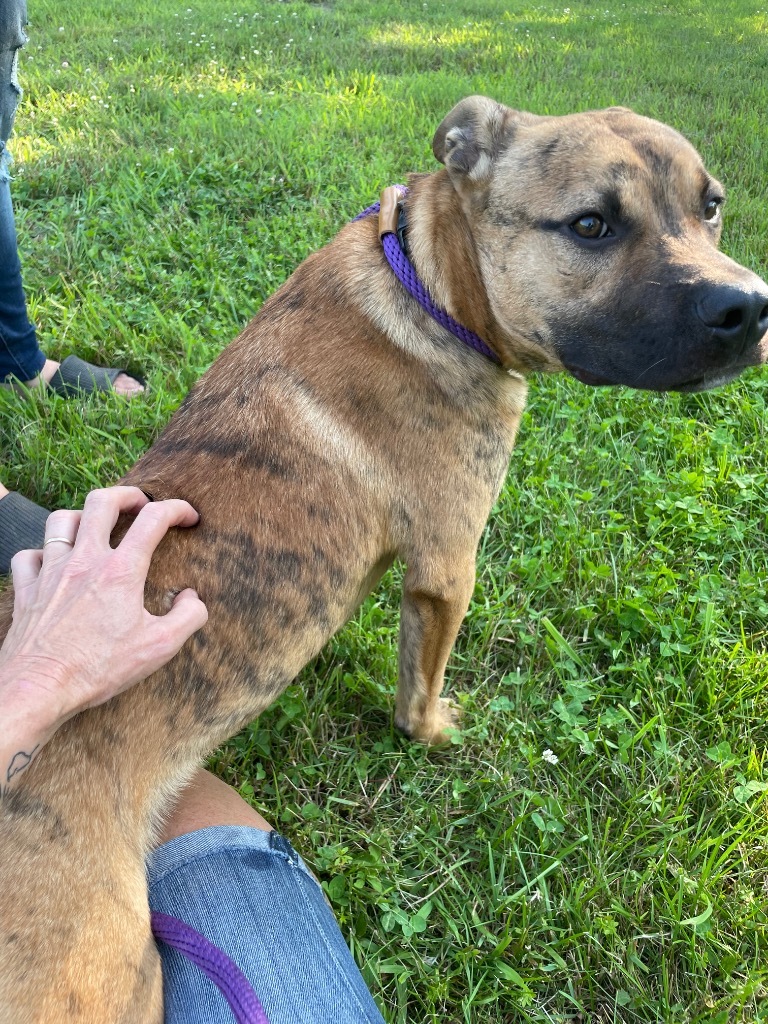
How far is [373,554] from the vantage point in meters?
2.14

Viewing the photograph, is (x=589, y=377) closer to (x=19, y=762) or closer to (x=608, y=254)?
(x=608, y=254)

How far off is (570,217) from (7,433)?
277 centimetres

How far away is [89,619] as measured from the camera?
5.13 feet

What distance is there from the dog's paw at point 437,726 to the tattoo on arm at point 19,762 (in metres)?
1.37

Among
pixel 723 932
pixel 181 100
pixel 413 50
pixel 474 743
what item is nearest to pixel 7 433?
pixel 474 743

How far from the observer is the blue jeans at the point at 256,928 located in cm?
159

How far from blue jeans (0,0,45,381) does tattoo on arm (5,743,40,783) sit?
2.64 meters

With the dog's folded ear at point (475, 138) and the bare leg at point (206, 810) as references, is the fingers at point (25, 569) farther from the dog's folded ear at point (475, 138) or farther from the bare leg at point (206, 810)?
the dog's folded ear at point (475, 138)

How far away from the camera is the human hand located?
4.85ft

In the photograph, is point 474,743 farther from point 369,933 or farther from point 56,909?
point 56,909

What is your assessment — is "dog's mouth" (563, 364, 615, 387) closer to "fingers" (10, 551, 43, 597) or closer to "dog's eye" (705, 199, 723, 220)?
"dog's eye" (705, 199, 723, 220)

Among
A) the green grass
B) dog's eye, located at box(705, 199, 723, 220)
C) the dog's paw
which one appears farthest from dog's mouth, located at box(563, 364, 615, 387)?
the dog's paw

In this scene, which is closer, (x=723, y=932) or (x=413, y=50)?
(x=723, y=932)

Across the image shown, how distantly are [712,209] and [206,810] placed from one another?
234cm
